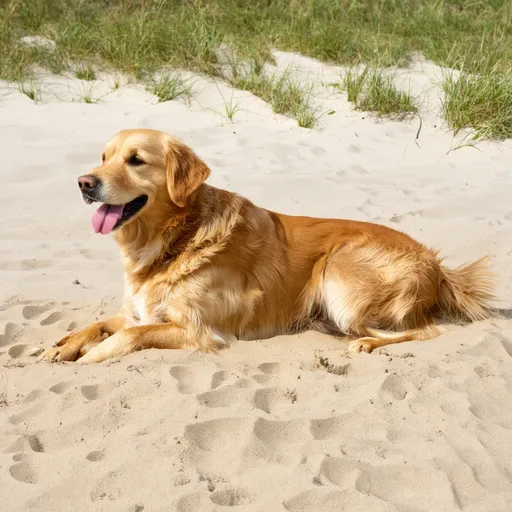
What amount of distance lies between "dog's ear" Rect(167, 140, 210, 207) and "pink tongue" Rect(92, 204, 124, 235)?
31 cm

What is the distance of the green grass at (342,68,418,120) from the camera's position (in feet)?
28.8

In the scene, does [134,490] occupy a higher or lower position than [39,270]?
higher

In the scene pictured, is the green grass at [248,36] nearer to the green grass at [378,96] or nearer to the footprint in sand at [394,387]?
the green grass at [378,96]

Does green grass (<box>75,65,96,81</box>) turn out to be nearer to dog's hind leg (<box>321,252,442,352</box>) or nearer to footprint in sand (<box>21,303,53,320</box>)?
footprint in sand (<box>21,303,53,320</box>)

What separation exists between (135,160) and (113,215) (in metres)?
0.34

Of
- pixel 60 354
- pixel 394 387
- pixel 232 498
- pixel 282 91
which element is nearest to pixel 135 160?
pixel 60 354

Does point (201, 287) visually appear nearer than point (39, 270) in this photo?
Yes

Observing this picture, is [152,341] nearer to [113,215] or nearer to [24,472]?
[113,215]

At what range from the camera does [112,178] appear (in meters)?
4.40

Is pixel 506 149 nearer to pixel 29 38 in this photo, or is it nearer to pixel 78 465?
pixel 29 38

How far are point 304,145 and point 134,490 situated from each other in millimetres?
5713

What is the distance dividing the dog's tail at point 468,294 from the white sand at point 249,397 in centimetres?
17

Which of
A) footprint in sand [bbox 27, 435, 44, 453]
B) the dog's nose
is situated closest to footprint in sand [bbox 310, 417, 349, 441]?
footprint in sand [bbox 27, 435, 44, 453]

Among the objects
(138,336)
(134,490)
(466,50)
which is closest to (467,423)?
(134,490)
